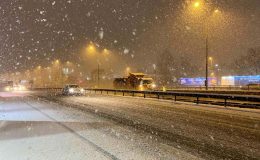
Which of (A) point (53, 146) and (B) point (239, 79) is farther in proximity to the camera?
(B) point (239, 79)

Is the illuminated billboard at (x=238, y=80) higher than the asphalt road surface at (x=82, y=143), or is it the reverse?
the illuminated billboard at (x=238, y=80)

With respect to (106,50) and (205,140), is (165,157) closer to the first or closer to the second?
(205,140)

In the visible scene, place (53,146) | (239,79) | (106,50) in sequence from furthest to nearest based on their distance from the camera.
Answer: (239,79) → (106,50) → (53,146)

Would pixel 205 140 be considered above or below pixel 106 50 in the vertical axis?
below

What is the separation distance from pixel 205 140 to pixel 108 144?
9.50 feet

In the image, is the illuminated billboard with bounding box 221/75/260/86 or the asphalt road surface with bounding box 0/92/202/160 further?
the illuminated billboard with bounding box 221/75/260/86

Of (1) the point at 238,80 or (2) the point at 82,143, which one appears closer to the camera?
(2) the point at 82,143

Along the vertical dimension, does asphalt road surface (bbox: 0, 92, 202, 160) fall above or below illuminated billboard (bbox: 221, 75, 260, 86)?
below

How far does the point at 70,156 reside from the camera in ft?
29.8

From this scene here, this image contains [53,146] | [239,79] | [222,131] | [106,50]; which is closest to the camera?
[53,146]

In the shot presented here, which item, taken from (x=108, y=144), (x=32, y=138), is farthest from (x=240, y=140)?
(x=32, y=138)

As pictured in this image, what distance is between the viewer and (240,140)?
1103cm

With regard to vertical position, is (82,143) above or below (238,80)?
below

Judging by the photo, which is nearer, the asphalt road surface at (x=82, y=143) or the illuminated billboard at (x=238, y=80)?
the asphalt road surface at (x=82, y=143)
